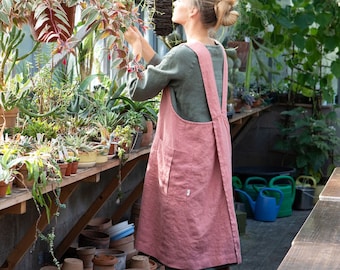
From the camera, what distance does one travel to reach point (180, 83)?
315 centimetres

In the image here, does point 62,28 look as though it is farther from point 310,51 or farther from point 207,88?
point 310,51

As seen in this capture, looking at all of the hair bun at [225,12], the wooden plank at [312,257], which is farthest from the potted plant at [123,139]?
the wooden plank at [312,257]

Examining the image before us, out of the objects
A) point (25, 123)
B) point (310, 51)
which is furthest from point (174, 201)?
point (310, 51)

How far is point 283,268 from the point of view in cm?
186

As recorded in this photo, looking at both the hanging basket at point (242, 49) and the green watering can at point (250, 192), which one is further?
the green watering can at point (250, 192)

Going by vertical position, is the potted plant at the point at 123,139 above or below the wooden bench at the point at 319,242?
above

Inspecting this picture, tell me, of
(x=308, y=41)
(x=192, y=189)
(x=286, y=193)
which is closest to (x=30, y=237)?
(x=192, y=189)

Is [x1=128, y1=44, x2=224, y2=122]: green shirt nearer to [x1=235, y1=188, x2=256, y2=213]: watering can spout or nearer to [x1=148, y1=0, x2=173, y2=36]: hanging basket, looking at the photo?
[x1=148, y1=0, x2=173, y2=36]: hanging basket

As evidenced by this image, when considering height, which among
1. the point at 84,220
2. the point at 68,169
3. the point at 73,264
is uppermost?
the point at 68,169

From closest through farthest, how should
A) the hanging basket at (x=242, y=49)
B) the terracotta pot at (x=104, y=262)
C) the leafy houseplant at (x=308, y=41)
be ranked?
the terracotta pot at (x=104, y=262)
the hanging basket at (x=242, y=49)
the leafy houseplant at (x=308, y=41)

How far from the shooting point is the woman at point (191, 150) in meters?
3.15

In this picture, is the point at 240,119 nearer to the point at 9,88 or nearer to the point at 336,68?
the point at 336,68

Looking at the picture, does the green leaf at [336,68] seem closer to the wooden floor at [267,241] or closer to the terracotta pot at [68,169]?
the wooden floor at [267,241]

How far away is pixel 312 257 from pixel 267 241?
13.1 ft
